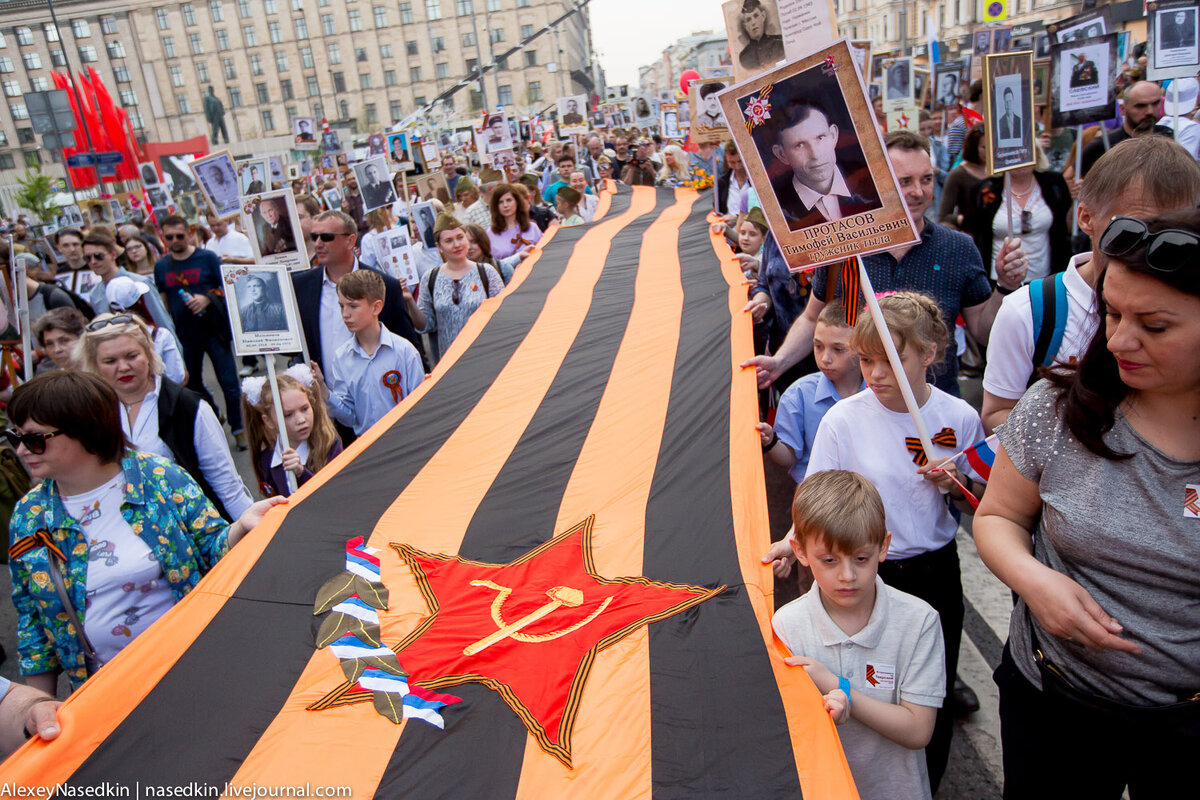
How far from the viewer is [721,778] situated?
5.66ft

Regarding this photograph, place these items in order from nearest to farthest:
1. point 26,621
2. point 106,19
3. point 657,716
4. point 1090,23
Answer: point 657,716 < point 26,621 < point 1090,23 < point 106,19

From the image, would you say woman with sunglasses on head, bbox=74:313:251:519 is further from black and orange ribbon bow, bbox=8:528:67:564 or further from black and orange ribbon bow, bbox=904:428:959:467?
black and orange ribbon bow, bbox=904:428:959:467

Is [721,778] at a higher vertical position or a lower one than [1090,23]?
lower

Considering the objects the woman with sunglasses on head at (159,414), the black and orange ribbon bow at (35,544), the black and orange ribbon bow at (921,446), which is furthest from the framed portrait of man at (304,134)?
the black and orange ribbon bow at (921,446)

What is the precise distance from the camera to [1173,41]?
240 inches

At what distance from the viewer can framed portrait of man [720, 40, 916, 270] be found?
2512 millimetres

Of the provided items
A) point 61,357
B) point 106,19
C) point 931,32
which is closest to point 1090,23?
point 61,357

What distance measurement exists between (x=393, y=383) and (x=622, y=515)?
189 cm

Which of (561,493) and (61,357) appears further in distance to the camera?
(61,357)

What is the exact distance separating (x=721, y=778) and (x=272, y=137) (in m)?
85.5

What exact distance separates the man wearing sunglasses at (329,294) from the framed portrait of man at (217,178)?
3500mm

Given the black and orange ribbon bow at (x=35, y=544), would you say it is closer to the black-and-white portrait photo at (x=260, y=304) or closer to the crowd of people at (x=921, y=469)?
the crowd of people at (x=921, y=469)

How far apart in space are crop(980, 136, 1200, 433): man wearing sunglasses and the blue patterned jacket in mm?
2609

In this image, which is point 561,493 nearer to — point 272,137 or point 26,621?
point 26,621
